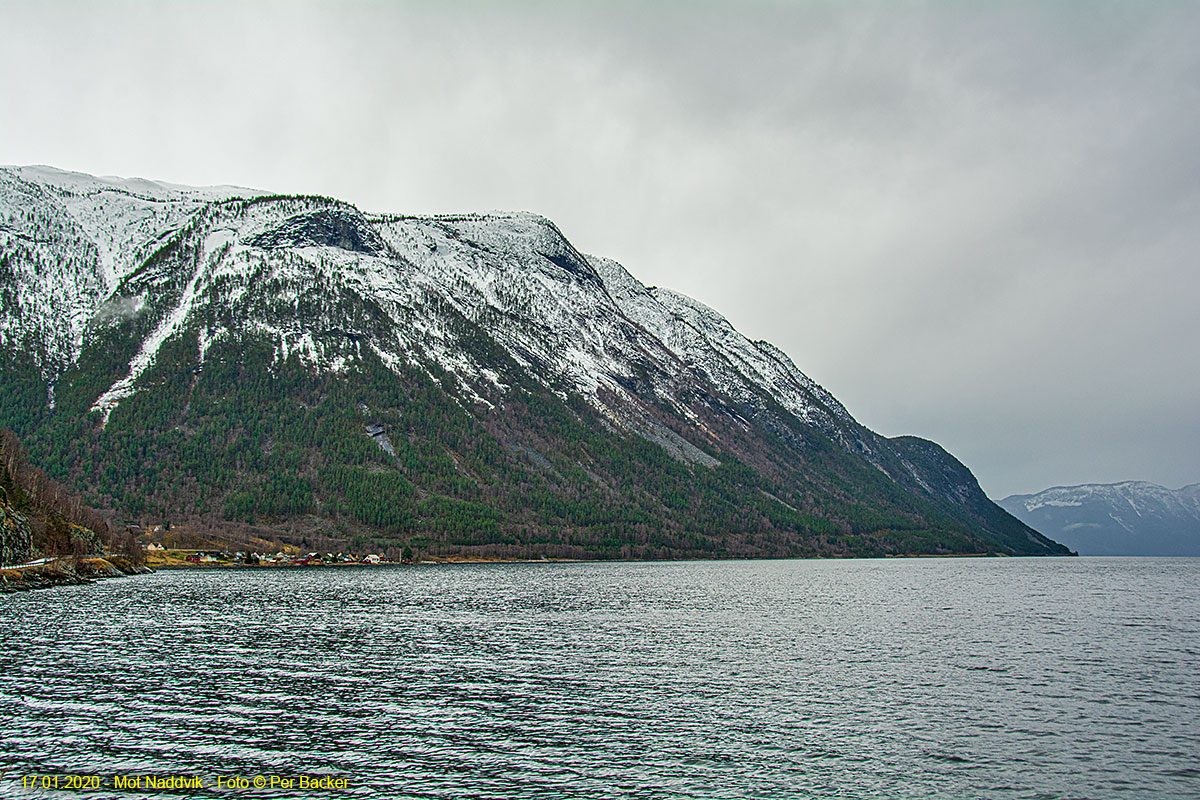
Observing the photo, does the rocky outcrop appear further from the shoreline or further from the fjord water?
the fjord water

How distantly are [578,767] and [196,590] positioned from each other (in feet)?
391

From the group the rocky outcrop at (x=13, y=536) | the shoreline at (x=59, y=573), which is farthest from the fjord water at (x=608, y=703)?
the rocky outcrop at (x=13, y=536)

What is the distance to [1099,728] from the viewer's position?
138 ft

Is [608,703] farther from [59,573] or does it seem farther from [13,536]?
[13,536]

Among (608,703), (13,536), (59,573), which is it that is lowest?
(59,573)

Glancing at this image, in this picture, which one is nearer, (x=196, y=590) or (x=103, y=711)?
(x=103, y=711)

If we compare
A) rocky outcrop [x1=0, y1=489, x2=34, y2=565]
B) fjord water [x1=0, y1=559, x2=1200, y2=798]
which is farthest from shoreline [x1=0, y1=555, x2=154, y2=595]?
fjord water [x1=0, y1=559, x2=1200, y2=798]

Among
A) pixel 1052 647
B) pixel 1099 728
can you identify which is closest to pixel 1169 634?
pixel 1052 647

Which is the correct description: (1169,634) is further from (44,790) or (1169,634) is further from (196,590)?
(196,590)

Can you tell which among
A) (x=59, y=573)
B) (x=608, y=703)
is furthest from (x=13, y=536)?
(x=608, y=703)

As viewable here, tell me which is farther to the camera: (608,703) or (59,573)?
(59,573)

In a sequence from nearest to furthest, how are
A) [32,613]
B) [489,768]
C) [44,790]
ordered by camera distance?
1. [44,790]
2. [489,768]
3. [32,613]

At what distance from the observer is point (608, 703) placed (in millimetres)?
48312

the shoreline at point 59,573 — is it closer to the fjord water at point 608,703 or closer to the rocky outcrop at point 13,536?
the rocky outcrop at point 13,536
